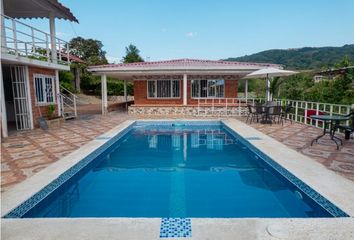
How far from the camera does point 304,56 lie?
38.6m

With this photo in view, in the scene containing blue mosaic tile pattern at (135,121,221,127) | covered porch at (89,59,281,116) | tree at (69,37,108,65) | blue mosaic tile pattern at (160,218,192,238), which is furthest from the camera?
tree at (69,37,108,65)

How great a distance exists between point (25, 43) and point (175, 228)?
35.4ft

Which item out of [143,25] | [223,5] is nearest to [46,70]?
[223,5]

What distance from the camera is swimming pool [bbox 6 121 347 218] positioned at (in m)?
3.74

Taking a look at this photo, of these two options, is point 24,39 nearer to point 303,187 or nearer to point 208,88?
point 208,88

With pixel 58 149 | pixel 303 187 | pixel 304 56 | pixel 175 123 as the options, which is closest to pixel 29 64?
pixel 58 149

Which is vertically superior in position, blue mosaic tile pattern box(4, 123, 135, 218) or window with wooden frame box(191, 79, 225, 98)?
window with wooden frame box(191, 79, 225, 98)

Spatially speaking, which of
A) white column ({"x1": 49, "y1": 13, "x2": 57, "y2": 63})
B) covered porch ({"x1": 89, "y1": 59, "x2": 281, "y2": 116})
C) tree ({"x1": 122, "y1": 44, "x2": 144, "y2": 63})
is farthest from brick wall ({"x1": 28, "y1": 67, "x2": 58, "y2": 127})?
tree ({"x1": 122, "y1": 44, "x2": 144, "y2": 63})

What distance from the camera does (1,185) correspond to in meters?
4.08

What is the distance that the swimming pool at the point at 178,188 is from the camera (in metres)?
3.74

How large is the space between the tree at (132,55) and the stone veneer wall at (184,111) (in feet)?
112

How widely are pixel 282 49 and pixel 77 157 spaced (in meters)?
44.7

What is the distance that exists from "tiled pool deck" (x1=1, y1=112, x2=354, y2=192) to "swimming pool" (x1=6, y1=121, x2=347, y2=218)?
84 centimetres

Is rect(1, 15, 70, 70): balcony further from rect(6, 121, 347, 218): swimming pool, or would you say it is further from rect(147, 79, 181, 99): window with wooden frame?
rect(147, 79, 181, 99): window with wooden frame
